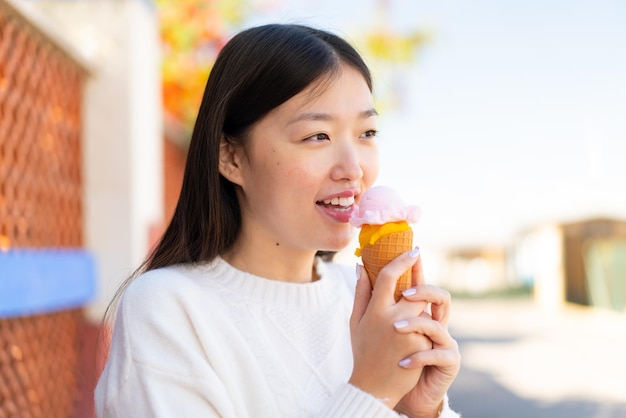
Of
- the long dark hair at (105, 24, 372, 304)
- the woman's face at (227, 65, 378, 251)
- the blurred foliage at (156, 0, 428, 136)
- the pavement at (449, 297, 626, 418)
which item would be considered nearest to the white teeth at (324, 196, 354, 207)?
the woman's face at (227, 65, 378, 251)

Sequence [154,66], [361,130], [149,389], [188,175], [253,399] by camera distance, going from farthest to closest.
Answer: [154,66], [188,175], [361,130], [253,399], [149,389]

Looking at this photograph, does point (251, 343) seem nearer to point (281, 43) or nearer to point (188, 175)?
point (188, 175)

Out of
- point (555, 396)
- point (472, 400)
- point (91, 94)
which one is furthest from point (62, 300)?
point (555, 396)

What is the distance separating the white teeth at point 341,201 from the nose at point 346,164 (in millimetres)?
55

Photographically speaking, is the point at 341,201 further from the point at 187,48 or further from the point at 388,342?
the point at 187,48

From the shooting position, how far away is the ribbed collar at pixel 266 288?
207 centimetres

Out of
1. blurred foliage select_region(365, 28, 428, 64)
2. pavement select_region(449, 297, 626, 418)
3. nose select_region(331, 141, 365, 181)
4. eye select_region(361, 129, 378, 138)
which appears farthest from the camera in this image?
blurred foliage select_region(365, 28, 428, 64)

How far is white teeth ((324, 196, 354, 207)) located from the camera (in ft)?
6.48

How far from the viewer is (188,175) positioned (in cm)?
218

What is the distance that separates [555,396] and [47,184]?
5.17 metres

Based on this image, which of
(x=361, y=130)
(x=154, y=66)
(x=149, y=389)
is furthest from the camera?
(x=154, y=66)

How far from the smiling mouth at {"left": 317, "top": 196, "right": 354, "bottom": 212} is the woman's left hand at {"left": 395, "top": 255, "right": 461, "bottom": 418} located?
0.30 metres

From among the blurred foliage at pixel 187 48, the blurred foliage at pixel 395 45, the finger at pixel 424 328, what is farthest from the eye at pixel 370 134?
the blurred foliage at pixel 395 45

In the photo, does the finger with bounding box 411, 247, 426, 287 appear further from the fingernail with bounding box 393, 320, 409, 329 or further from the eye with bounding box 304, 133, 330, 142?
the eye with bounding box 304, 133, 330, 142
